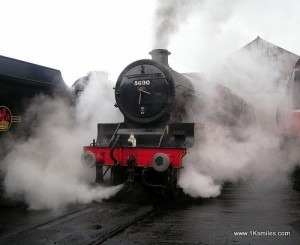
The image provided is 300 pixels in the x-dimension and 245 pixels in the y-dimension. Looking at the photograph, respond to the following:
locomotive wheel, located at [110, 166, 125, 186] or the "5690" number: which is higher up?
the "5690" number

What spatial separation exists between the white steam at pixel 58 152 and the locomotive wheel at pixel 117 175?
365 mm

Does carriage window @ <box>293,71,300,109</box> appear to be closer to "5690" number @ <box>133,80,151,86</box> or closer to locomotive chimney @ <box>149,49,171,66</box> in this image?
locomotive chimney @ <box>149,49,171,66</box>

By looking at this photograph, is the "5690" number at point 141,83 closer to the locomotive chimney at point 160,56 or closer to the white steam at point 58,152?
the locomotive chimney at point 160,56

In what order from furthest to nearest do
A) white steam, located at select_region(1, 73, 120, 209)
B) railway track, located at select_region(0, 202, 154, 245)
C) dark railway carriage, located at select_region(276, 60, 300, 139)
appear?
1. dark railway carriage, located at select_region(276, 60, 300, 139)
2. white steam, located at select_region(1, 73, 120, 209)
3. railway track, located at select_region(0, 202, 154, 245)

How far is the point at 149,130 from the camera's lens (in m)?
6.86

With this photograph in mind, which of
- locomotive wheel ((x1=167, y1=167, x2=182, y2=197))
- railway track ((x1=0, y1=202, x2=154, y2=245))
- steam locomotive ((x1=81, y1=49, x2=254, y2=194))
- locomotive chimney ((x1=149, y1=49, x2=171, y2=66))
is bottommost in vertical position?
railway track ((x1=0, y1=202, x2=154, y2=245))

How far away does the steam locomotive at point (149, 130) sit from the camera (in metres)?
6.20

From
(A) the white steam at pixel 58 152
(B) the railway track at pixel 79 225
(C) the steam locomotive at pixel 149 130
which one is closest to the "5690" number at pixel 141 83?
(C) the steam locomotive at pixel 149 130

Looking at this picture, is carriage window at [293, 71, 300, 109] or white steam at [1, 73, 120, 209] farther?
carriage window at [293, 71, 300, 109]

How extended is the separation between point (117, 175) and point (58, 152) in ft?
5.59

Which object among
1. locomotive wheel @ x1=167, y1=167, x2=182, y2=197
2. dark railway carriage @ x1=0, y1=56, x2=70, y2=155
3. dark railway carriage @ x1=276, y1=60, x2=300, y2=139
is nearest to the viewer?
locomotive wheel @ x1=167, y1=167, x2=182, y2=197

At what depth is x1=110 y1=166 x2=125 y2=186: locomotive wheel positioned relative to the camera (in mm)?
6465

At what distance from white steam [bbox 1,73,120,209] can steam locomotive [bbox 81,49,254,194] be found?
0.72m

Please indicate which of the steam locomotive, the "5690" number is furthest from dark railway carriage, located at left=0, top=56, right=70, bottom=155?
the "5690" number
